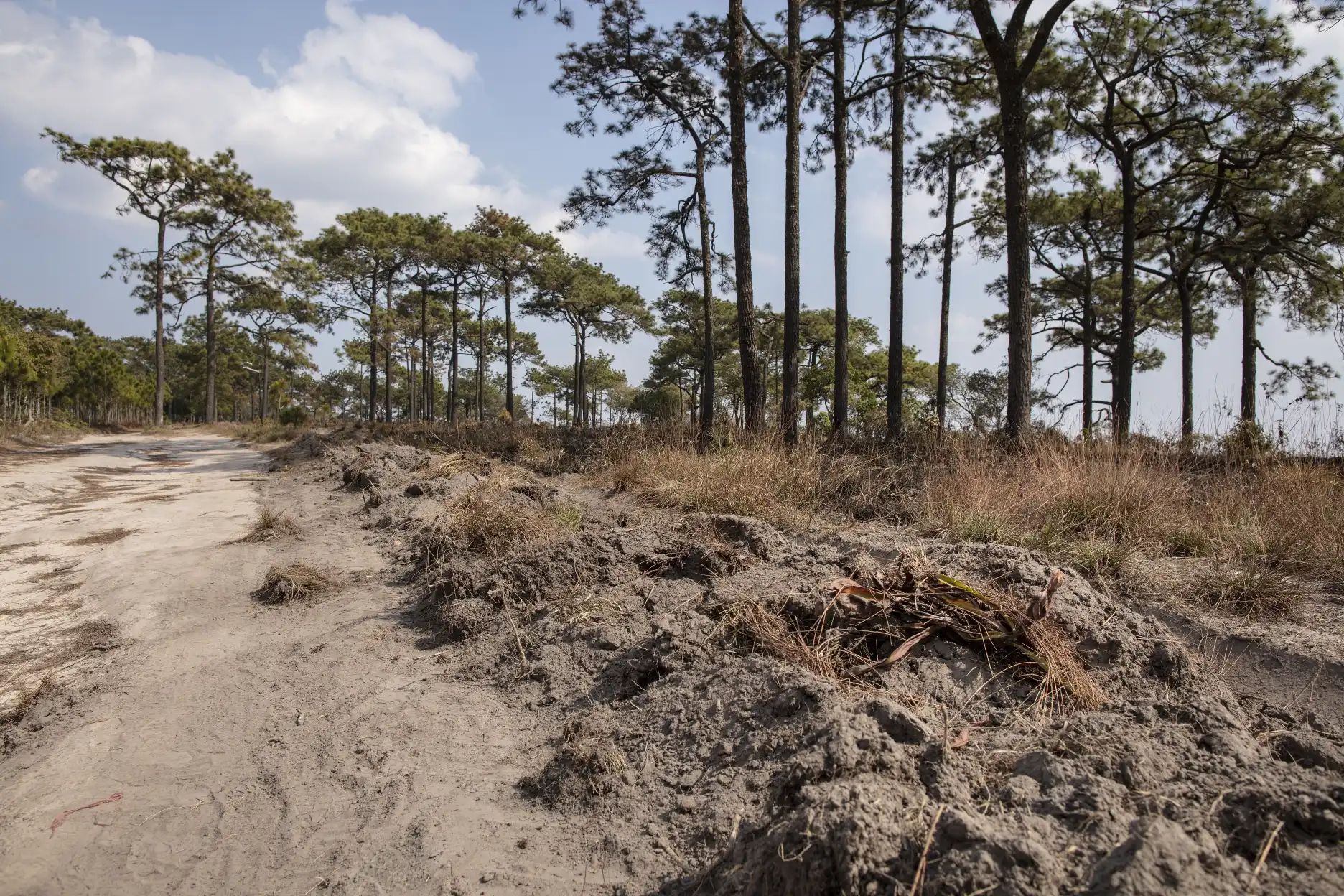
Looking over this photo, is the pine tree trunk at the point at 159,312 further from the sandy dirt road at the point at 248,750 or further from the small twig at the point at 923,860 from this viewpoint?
the small twig at the point at 923,860

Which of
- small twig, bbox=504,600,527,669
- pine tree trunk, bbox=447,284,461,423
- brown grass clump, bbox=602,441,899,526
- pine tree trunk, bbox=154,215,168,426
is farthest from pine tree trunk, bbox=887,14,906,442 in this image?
pine tree trunk, bbox=154,215,168,426

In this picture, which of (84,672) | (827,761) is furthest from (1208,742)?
(84,672)

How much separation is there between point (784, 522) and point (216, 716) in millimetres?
3731

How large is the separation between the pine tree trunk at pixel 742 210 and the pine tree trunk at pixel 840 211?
269cm

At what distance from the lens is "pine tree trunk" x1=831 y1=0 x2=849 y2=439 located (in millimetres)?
12938

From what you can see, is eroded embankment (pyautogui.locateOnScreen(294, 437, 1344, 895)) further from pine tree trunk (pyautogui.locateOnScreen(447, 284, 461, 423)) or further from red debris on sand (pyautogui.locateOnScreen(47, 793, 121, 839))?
pine tree trunk (pyautogui.locateOnScreen(447, 284, 461, 423))

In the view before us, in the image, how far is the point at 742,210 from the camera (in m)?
11.0

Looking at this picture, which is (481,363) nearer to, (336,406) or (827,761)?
(827,761)

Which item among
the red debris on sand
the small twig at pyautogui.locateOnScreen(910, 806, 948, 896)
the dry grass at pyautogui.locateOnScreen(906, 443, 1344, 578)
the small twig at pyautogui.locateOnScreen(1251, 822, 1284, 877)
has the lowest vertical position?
the red debris on sand

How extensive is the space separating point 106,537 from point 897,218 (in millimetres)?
14031

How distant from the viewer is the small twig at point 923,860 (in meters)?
1.57

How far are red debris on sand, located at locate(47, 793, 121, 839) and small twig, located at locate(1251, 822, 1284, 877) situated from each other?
143 inches

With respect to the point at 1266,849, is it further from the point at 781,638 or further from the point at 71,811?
the point at 71,811

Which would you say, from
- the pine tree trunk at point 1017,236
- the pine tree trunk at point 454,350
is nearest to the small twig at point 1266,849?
the pine tree trunk at point 1017,236
